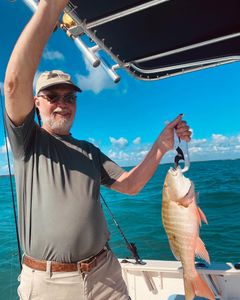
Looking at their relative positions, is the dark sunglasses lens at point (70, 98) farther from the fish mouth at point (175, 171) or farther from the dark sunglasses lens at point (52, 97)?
the fish mouth at point (175, 171)

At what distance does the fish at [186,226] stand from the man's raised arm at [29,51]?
3.59 ft

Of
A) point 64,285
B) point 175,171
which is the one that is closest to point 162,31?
point 175,171

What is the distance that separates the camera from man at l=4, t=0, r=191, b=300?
75.6 inches

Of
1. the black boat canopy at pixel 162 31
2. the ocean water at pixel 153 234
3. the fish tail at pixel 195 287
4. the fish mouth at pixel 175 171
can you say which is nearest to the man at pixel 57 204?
the fish mouth at pixel 175 171

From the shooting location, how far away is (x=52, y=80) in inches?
85.0

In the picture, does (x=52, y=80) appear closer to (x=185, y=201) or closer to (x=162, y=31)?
(x=185, y=201)

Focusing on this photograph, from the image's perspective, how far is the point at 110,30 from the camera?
2.96 m

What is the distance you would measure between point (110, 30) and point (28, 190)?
182cm

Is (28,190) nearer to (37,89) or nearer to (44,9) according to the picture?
(37,89)

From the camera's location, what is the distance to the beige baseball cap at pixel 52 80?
2.14 meters

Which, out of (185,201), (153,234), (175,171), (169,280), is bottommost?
(153,234)

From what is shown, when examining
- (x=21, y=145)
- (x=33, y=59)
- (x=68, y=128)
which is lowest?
(x=21, y=145)

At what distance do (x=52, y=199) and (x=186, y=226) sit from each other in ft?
2.96

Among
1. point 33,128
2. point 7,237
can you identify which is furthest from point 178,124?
point 7,237
